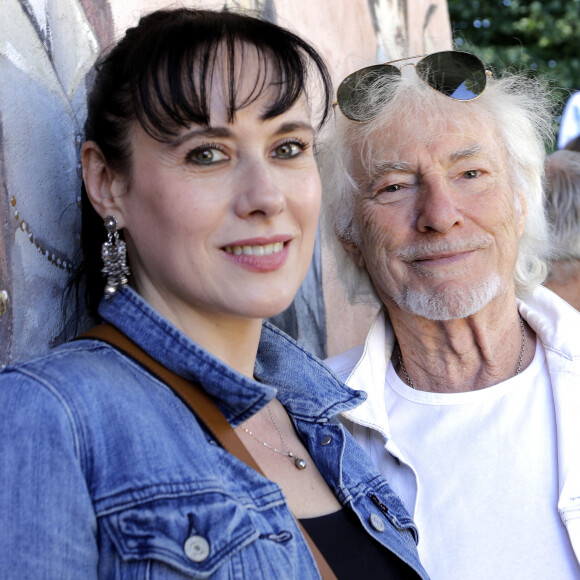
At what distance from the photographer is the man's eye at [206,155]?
1.60 m

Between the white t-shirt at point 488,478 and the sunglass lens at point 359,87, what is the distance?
1.08m

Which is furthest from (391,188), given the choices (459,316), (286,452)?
(286,452)

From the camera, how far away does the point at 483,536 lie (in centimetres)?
223

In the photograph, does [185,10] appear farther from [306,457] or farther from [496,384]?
[496,384]

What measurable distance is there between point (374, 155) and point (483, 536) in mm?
1372

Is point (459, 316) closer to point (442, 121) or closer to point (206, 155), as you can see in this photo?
point (442, 121)

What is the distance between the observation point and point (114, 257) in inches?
66.6

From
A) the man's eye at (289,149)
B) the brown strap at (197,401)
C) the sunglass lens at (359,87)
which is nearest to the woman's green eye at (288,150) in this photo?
the man's eye at (289,149)

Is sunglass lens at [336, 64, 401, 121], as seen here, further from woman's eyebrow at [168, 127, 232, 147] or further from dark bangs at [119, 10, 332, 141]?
woman's eyebrow at [168, 127, 232, 147]

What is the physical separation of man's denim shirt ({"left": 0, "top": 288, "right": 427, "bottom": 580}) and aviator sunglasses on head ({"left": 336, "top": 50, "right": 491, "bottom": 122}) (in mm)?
1531

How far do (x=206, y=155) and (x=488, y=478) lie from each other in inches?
55.1

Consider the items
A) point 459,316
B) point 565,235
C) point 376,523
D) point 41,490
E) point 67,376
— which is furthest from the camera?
point 565,235

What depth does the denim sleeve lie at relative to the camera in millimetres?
1200

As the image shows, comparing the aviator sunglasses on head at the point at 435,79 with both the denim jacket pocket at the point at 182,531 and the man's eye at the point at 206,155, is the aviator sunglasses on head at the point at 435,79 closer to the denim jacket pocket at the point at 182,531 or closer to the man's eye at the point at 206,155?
the man's eye at the point at 206,155
